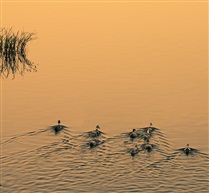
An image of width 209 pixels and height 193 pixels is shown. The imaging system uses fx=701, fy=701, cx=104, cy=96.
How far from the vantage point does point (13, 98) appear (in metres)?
41.8

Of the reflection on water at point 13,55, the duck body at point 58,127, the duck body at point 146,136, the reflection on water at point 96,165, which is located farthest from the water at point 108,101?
the reflection on water at point 13,55

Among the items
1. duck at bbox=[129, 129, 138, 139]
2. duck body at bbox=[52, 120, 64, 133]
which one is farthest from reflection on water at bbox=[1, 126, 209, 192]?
duck body at bbox=[52, 120, 64, 133]

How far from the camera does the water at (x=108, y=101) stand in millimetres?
29312

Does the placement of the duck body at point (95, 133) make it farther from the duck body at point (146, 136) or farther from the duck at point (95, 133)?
the duck body at point (146, 136)

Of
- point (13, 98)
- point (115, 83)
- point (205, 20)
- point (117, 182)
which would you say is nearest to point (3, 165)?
point (117, 182)

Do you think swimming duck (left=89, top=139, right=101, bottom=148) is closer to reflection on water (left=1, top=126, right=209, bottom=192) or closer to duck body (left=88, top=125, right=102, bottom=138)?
reflection on water (left=1, top=126, right=209, bottom=192)

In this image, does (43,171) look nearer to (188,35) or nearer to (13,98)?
(13,98)

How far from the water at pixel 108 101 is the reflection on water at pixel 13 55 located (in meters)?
0.79

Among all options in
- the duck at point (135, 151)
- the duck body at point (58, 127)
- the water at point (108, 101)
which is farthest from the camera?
the duck body at point (58, 127)

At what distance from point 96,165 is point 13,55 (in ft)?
77.4

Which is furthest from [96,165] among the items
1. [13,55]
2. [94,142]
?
[13,55]

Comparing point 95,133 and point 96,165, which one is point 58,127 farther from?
point 96,165

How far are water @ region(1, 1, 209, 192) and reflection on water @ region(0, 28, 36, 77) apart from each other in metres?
0.79

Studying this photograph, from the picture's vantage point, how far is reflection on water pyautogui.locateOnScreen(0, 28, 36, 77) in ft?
160
